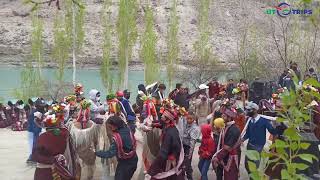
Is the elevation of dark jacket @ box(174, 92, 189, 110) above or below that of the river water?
above

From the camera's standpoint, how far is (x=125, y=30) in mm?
24547

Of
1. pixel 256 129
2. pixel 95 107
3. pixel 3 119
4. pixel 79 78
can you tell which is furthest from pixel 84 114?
pixel 79 78

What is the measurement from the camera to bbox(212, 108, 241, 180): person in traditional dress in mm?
6270

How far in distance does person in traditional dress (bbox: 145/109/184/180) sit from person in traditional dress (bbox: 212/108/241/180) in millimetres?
668

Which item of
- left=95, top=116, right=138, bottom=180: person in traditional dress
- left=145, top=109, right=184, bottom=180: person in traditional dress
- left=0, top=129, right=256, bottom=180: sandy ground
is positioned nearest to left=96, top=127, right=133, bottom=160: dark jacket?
left=95, top=116, right=138, bottom=180: person in traditional dress

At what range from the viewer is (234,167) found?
638 centimetres

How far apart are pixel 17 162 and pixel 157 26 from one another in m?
44.5

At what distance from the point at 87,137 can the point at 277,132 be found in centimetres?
254

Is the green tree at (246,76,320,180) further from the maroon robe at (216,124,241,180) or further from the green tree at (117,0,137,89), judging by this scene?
the green tree at (117,0,137,89)

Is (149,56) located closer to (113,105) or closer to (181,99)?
(181,99)

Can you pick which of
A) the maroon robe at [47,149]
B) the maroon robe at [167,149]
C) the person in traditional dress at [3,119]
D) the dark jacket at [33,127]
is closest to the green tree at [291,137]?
the maroon robe at [167,149]

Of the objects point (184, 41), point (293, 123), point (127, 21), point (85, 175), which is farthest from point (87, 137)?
point (184, 41)

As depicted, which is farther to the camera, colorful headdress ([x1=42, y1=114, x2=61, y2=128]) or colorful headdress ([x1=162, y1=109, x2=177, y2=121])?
colorful headdress ([x1=42, y1=114, x2=61, y2=128])

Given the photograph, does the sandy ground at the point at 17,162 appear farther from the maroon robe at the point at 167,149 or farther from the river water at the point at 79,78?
the river water at the point at 79,78
